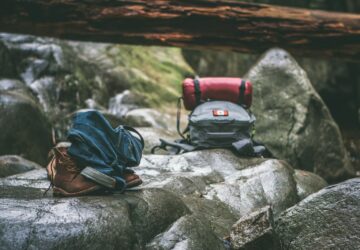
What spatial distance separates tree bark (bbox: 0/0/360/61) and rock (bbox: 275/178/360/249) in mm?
4269

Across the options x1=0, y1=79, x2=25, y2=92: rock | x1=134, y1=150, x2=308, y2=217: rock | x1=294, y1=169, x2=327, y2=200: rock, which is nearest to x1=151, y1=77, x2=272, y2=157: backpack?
x1=134, y1=150, x2=308, y2=217: rock

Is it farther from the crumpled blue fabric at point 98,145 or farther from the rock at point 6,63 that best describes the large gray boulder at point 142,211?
the rock at point 6,63

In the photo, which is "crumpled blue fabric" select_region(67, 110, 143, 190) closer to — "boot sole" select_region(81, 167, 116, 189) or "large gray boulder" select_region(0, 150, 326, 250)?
"boot sole" select_region(81, 167, 116, 189)

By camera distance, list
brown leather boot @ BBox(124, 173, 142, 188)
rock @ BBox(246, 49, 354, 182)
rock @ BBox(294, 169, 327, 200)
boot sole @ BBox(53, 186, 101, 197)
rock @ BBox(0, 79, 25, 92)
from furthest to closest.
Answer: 1. rock @ BBox(0, 79, 25, 92)
2. rock @ BBox(246, 49, 354, 182)
3. rock @ BBox(294, 169, 327, 200)
4. brown leather boot @ BBox(124, 173, 142, 188)
5. boot sole @ BBox(53, 186, 101, 197)

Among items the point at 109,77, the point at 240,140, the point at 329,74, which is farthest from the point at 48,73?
the point at 329,74

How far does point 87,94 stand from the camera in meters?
9.69

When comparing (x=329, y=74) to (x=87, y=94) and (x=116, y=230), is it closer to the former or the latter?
(x=87, y=94)

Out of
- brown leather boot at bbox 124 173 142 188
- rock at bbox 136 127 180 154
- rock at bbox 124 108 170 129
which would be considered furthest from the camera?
rock at bbox 124 108 170 129

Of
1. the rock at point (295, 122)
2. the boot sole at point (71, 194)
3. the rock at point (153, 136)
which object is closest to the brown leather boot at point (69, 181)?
the boot sole at point (71, 194)

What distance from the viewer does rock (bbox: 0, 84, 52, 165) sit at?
640cm

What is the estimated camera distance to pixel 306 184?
4.80 meters

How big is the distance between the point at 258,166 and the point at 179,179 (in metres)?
0.97

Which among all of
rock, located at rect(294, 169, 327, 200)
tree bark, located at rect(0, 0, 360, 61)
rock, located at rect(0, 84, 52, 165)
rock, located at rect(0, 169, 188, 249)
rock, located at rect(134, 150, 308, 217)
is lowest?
rock, located at rect(0, 84, 52, 165)

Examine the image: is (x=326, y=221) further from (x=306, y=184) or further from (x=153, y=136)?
(x=153, y=136)
